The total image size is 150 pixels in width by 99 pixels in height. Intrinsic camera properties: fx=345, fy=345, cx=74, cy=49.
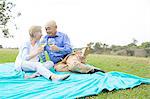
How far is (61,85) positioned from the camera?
5922 millimetres

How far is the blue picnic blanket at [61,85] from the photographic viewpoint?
17.4 ft

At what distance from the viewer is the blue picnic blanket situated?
5.32 meters

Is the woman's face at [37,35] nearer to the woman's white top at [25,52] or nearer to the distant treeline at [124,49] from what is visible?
the woman's white top at [25,52]

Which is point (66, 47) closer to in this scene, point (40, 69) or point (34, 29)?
point (34, 29)

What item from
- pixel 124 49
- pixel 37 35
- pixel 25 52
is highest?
pixel 37 35

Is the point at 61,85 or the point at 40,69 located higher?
the point at 40,69

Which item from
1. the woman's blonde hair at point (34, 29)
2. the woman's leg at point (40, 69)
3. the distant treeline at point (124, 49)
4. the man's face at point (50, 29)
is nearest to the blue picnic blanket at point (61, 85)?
Result: the woman's leg at point (40, 69)

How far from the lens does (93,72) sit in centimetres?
722

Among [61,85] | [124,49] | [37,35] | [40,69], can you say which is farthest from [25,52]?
[124,49]

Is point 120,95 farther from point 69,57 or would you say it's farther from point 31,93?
point 69,57

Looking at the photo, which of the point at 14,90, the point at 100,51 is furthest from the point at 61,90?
the point at 100,51

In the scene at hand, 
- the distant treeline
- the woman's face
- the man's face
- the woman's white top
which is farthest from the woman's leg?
the distant treeline

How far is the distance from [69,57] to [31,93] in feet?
7.19

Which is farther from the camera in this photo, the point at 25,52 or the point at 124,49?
the point at 124,49
